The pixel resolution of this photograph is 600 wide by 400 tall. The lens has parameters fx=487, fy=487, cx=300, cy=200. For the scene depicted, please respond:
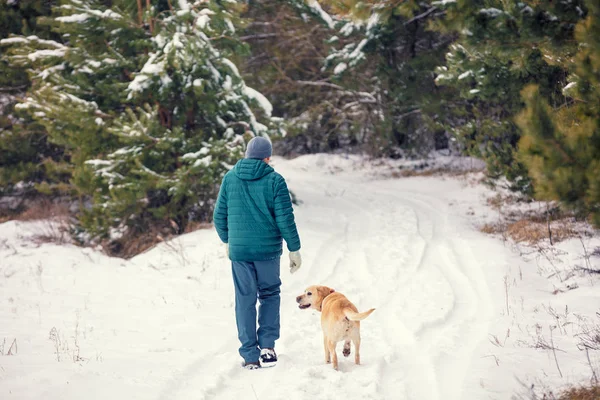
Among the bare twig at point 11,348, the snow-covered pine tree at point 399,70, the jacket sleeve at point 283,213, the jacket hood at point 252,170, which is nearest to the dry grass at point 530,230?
the jacket sleeve at point 283,213

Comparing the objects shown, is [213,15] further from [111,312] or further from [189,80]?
[111,312]

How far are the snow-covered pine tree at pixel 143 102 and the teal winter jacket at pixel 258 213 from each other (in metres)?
5.77

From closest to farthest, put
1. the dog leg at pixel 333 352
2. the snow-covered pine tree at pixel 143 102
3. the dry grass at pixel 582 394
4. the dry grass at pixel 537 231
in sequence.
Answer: the dry grass at pixel 582 394 → the dog leg at pixel 333 352 → the dry grass at pixel 537 231 → the snow-covered pine tree at pixel 143 102

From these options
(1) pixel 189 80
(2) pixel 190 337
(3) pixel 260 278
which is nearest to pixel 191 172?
(1) pixel 189 80

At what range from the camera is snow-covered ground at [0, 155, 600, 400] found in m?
4.21

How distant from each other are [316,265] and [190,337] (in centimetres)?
332

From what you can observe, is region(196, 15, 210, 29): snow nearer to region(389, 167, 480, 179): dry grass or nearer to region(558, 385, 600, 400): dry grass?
region(558, 385, 600, 400): dry grass

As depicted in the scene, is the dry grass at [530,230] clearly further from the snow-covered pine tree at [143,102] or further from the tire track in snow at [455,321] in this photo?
the snow-covered pine tree at [143,102]

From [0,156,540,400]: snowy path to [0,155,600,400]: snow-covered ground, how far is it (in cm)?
2

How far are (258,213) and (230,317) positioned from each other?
2.20 m

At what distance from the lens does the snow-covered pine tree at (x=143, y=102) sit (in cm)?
1027

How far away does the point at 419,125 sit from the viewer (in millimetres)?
21750

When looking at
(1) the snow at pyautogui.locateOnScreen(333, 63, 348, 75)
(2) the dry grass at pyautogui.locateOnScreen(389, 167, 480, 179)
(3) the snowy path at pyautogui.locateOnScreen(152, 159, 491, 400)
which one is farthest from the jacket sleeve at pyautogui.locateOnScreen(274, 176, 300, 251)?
(1) the snow at pyautogui.locateOnScreen(333, 63, 348, 75)

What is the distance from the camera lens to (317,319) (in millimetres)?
6039
